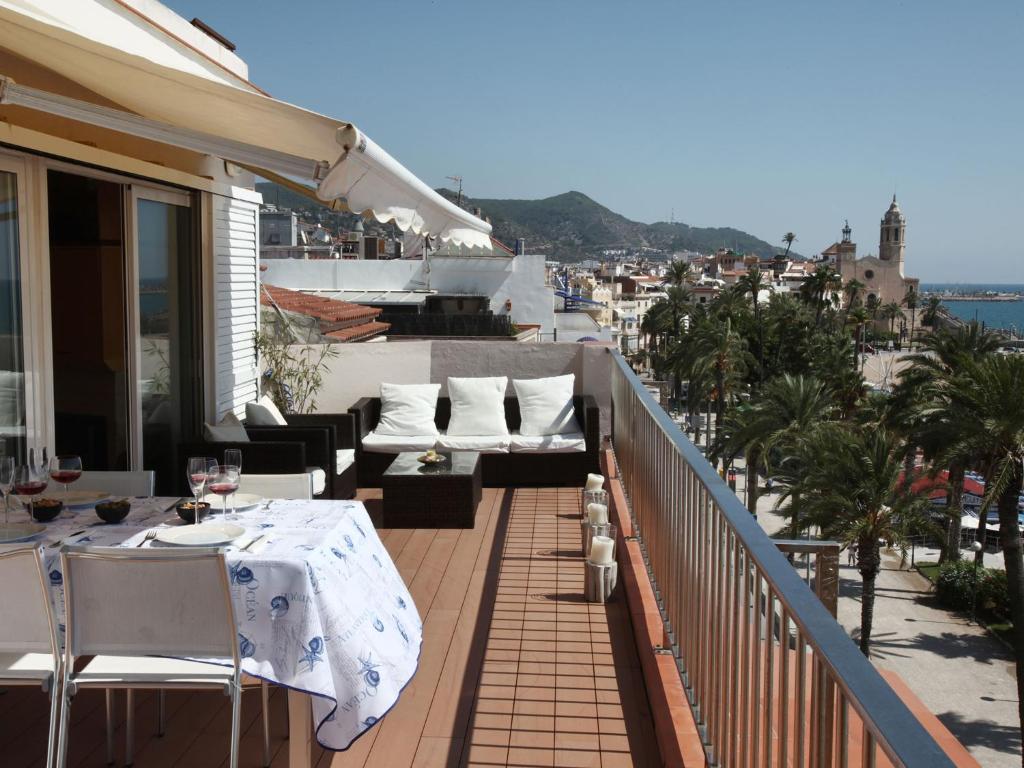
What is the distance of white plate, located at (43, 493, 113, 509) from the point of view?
3254 mm

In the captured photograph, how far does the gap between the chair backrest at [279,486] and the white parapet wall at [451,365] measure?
475 centimetres

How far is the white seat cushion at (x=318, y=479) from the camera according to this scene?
605cm

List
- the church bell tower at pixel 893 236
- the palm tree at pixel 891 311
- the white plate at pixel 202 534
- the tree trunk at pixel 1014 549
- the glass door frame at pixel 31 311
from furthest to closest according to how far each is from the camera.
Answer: the church bell tower at pixel 893 236, the palm tree at pixel 891 311, the tree trunk at pixel 1014 549, the glass door frame at pixel 31 311, the white plate at pixel 202 534

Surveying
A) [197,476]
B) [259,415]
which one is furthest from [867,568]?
[197,476]

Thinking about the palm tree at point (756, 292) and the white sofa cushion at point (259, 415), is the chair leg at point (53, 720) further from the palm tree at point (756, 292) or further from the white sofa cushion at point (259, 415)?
the palm tree at point (756, 292)

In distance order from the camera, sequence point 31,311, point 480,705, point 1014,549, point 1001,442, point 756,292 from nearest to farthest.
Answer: point 480,705
point 31,311
point 1001,442
point 1014,549
point 756,292

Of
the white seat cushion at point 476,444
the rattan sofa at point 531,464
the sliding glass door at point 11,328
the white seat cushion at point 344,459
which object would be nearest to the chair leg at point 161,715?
the sliding glass door at point 11,328

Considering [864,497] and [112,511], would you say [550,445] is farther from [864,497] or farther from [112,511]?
[864,497]

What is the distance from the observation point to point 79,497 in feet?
11.0

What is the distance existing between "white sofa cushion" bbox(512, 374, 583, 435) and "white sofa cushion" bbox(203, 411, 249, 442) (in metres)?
2.44

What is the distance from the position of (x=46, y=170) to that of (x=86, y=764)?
2880mm

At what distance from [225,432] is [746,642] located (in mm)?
4661

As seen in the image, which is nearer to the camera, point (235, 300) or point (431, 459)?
point (431, 459)

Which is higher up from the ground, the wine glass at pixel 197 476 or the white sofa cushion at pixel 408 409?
the wine glass at pixel 197 476
